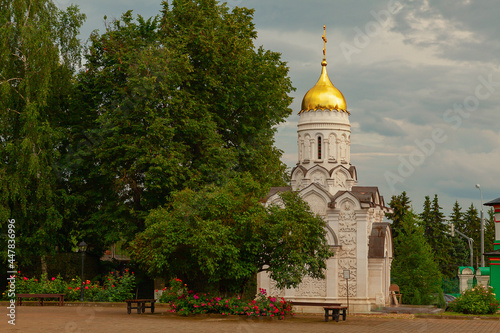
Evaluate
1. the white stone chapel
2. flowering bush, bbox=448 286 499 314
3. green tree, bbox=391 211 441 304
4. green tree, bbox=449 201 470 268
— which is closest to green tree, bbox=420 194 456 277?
green tree, bbox=449 201 470 268

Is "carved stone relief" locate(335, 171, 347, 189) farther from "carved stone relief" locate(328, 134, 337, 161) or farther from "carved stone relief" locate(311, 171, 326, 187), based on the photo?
"carved stone relief" locate(328, 134, 337, 161)

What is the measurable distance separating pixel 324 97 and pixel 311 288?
1070cm

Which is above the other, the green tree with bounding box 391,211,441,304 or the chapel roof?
the chapel roof

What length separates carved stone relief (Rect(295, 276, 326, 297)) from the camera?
34031 millimetres

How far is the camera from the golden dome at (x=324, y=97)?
37684 millimetres

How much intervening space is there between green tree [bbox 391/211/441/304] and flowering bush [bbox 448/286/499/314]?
14.5 metres

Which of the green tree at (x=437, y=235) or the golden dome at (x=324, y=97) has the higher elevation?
the golden dome at (x=324, y=97)

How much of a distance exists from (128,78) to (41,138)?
5276 millimetres

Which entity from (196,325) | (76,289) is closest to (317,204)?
(76,289)

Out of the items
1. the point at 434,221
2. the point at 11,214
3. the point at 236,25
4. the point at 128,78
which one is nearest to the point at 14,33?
the point at 128,78

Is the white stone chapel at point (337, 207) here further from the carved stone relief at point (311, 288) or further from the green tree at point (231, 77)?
the green tree at point (231, 77)

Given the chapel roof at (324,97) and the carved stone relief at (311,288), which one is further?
the chapel roof at (324,97)

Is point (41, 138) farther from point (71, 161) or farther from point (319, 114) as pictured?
point (319, 114)

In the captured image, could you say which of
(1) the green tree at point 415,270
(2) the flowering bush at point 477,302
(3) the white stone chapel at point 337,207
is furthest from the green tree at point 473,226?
(2) the flowering bush at point 477,302
